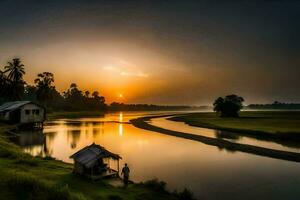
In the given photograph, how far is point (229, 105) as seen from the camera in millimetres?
112875

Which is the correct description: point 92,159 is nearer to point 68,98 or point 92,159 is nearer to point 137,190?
point 137,190

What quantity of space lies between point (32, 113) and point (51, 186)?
2215 inches

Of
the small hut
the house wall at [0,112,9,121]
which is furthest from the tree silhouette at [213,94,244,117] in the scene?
the small hut

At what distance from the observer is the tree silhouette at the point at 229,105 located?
113 m

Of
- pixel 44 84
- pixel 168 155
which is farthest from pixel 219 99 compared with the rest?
pixel 168 155

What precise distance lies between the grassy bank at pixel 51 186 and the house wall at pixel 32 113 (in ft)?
128

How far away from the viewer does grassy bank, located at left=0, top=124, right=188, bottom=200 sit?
13.0m

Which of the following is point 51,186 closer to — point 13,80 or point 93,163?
point 93,163

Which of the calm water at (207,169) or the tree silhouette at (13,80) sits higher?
the tree silhouette at (13,80)

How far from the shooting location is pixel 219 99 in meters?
119

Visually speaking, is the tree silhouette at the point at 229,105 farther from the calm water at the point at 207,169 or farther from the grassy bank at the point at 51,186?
the grassy bank at the point at 51,186

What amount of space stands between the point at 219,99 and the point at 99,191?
107 meters

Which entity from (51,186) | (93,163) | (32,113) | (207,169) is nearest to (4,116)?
(32,113)

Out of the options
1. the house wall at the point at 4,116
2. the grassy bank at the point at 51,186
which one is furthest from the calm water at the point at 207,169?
the house wall at the point at 4,116
